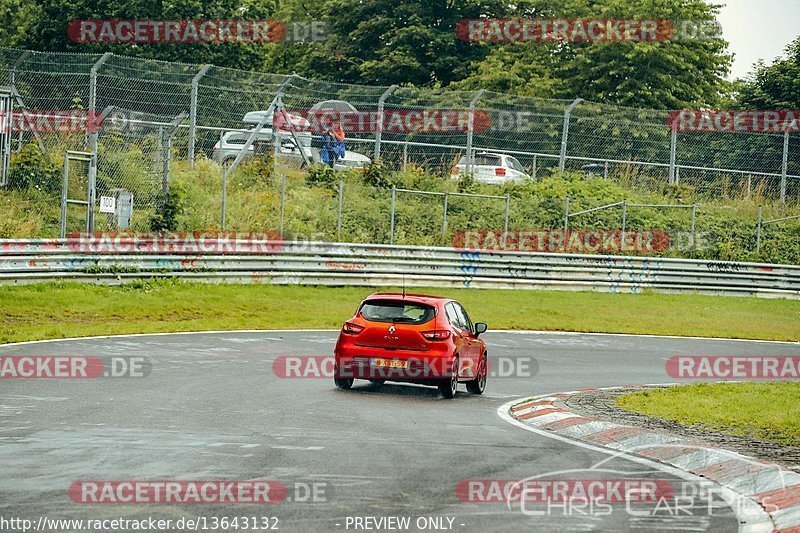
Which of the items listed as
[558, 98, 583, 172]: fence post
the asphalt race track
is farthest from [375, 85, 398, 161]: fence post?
the asphalt race track

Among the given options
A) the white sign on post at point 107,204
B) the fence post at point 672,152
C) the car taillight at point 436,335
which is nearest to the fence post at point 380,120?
the fence post at point 672,152

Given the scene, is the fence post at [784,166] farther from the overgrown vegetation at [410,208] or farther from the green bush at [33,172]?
the green bush at [33,172]

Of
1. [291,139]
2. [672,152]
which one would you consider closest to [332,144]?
[291,139]

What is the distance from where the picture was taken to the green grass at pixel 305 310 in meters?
24.1

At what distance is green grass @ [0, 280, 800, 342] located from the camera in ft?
79.0

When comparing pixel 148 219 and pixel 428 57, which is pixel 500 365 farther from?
pixel 428 57

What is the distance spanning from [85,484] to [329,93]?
2557cm

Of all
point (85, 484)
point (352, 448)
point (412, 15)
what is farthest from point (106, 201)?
point (412, 15)

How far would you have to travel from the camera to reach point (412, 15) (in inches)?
2227

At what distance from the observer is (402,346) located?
51.8 feet

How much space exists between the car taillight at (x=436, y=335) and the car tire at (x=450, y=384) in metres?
0.32

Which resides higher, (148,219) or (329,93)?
(329,93)

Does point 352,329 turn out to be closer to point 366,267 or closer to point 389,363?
point 389,363

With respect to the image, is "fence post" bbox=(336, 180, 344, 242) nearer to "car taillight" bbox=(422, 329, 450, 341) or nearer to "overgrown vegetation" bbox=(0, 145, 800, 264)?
"overgrown vegetation" bbox=(0, 145, 800, 264)
